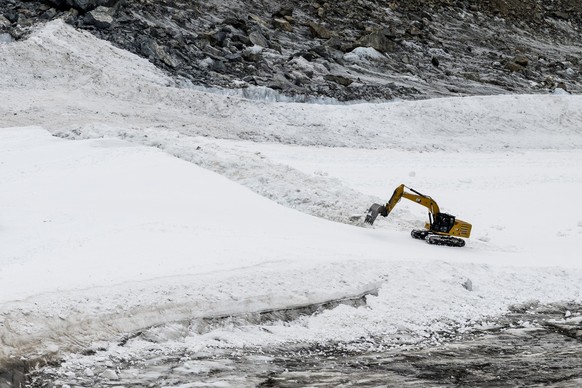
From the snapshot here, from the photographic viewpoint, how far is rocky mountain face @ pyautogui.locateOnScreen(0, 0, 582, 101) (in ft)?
100

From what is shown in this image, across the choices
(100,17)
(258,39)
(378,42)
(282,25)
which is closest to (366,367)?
(100,17)

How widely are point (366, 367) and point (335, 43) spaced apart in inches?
1062

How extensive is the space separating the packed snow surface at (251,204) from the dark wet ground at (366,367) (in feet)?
1.49

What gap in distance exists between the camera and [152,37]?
1227 inches

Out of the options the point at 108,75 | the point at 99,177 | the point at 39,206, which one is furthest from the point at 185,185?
the point at 108,75

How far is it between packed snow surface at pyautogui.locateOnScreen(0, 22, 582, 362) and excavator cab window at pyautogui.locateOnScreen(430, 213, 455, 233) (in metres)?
0.61

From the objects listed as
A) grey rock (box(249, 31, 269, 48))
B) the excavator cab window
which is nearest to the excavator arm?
the excavator cab window

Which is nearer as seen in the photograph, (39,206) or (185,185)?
(39,206)

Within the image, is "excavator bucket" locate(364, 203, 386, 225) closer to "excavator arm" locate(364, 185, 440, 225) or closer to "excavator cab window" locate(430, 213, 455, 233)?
"excavator arm" locate(364, 185, 440, 225)

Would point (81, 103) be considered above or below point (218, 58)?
below

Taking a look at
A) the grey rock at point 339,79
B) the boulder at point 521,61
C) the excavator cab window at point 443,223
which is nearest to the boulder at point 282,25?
the grey rock at point 339,79

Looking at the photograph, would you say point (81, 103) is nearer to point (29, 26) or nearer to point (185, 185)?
point (29, 26)

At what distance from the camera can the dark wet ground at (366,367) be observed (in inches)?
348

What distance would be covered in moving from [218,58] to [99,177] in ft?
50.5
